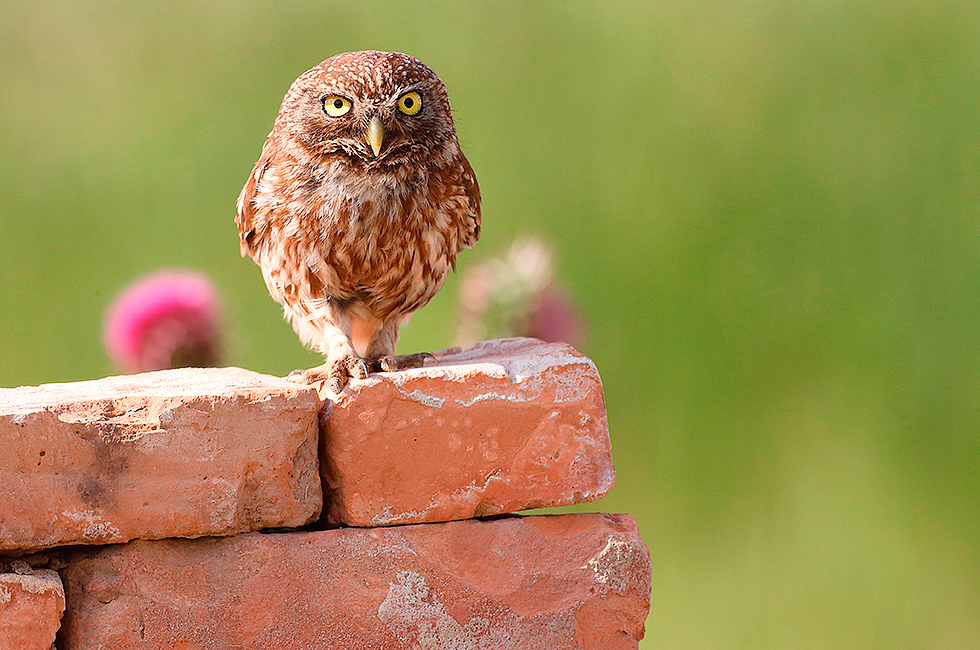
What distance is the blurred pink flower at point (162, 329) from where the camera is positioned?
406 centimetres

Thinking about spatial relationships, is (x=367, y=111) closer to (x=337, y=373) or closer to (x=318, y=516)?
(x=337, y=373)

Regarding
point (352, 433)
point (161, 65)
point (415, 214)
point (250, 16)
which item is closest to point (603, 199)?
point (250, 16)

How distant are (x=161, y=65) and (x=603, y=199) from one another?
271cm

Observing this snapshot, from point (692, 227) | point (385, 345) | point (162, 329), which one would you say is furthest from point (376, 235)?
point (692, 227)

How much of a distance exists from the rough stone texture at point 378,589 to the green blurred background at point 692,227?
107 inches

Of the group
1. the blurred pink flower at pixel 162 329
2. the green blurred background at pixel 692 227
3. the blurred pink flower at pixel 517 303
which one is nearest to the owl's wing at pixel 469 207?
the blurred pink flower at pixel 517 303

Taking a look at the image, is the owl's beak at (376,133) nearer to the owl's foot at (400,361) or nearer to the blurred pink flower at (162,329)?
the owl's foot at (400,361)

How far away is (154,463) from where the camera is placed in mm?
2336

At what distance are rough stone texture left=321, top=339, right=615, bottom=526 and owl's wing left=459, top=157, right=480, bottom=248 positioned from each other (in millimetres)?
599

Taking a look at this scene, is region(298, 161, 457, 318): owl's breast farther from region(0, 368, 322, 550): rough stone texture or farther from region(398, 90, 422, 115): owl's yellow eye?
region(0, 368, 322, 550): rough stone texture

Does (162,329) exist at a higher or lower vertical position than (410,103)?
lower

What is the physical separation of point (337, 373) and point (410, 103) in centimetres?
80

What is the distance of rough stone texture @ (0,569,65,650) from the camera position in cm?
220

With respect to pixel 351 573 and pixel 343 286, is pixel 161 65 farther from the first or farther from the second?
pixel 351 573
